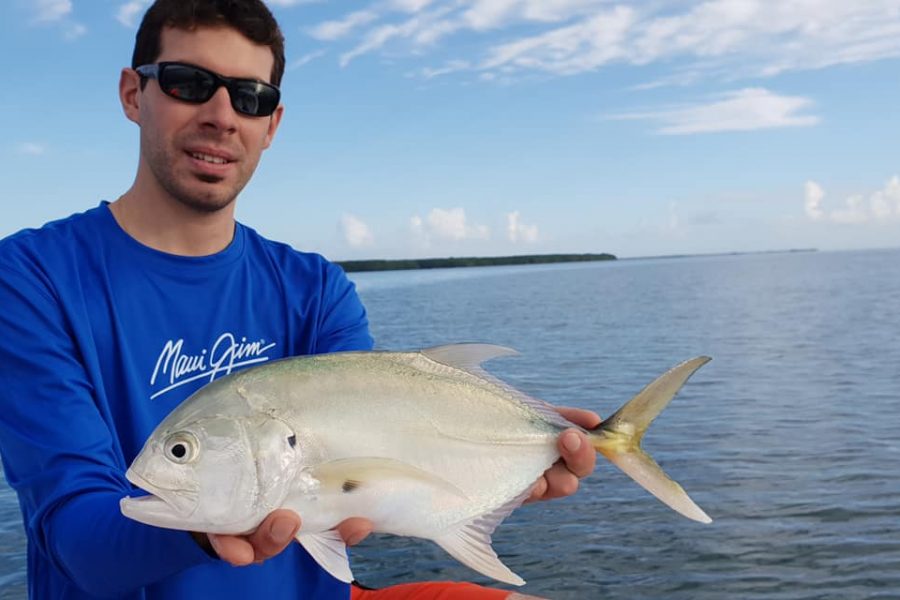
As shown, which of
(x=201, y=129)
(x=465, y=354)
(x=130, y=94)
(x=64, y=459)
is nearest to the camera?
(x=64, y=459)

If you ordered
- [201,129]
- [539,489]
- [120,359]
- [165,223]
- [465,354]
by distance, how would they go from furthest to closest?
[165,223] → [201,129] → [120,359] → [539,489] → [465,354]

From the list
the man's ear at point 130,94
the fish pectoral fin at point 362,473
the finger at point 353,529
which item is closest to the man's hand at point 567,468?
the fish pectoral fin at point 362,473

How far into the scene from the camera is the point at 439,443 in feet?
9.19

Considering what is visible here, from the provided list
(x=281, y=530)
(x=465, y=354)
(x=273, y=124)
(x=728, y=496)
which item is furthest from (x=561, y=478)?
(x=728, y=496)

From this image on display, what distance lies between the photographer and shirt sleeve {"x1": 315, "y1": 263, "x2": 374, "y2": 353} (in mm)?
3781

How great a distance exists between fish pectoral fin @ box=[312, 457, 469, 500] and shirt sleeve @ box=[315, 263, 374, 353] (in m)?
1.11

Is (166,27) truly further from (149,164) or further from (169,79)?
(149,164)

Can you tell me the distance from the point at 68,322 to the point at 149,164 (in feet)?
2.48

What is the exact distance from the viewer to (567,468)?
10.2ft

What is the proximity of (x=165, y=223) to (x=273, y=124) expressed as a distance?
69 centimetres

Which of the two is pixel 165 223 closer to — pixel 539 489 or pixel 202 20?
pixel 202 20

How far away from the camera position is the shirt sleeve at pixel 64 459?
8.32ft

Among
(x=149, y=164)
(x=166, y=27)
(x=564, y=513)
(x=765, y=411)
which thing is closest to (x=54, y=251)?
(x=149, y=164)

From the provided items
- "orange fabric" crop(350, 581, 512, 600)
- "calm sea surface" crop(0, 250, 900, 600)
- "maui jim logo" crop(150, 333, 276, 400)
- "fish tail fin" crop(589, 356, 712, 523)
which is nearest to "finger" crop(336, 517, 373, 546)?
"fish tail fin" crop(589, 356, 712, 523)
